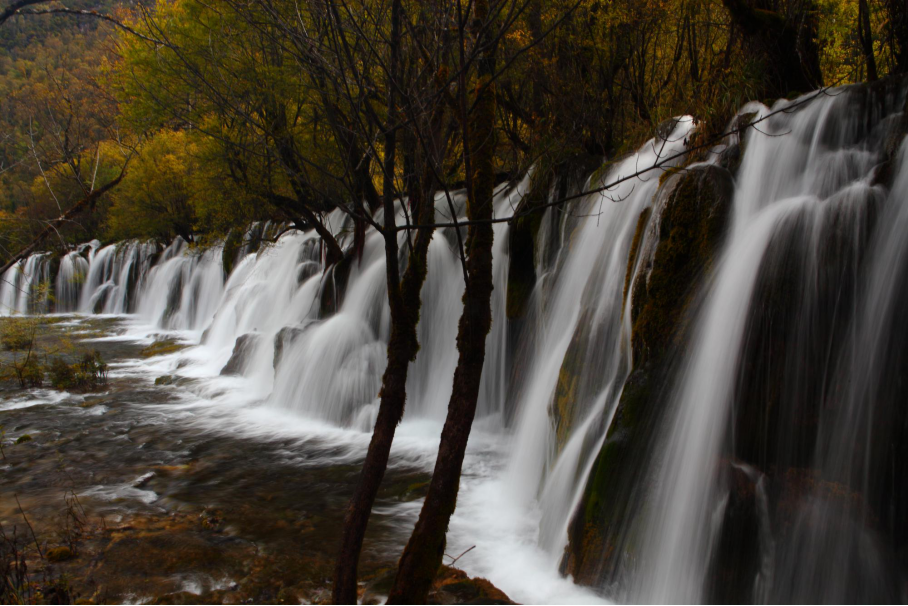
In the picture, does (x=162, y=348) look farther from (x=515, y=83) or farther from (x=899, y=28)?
(x=899, y=28)

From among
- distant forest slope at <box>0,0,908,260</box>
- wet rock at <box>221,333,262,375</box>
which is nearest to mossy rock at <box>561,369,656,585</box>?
distant forest slope at <box>0,0,908,260</box>

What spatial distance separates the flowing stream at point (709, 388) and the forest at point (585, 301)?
0.07 ft

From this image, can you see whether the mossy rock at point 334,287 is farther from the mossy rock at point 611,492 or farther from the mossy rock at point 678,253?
the mossy rock at point 611,492

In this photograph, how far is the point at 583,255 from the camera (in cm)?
755

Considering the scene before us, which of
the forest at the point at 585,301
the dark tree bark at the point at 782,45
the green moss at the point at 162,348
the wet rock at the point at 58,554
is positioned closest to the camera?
the forest at the point at 585,301

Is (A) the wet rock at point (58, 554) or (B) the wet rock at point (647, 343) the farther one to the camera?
(A) the wet rock at point (58, 554)

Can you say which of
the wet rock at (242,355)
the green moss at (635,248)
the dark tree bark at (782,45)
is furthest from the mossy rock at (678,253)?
the wet rock at (242,355)

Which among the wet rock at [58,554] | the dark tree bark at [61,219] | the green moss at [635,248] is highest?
the green moss at [635,248]

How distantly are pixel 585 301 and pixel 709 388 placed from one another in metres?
2.64

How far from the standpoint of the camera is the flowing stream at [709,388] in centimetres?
353

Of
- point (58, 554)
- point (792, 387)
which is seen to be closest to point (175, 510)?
point (58, 554)

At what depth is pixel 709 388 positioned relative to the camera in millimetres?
4316

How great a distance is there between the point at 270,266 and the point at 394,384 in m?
15.6

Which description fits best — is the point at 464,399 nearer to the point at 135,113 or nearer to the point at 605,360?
the point at 605,360
